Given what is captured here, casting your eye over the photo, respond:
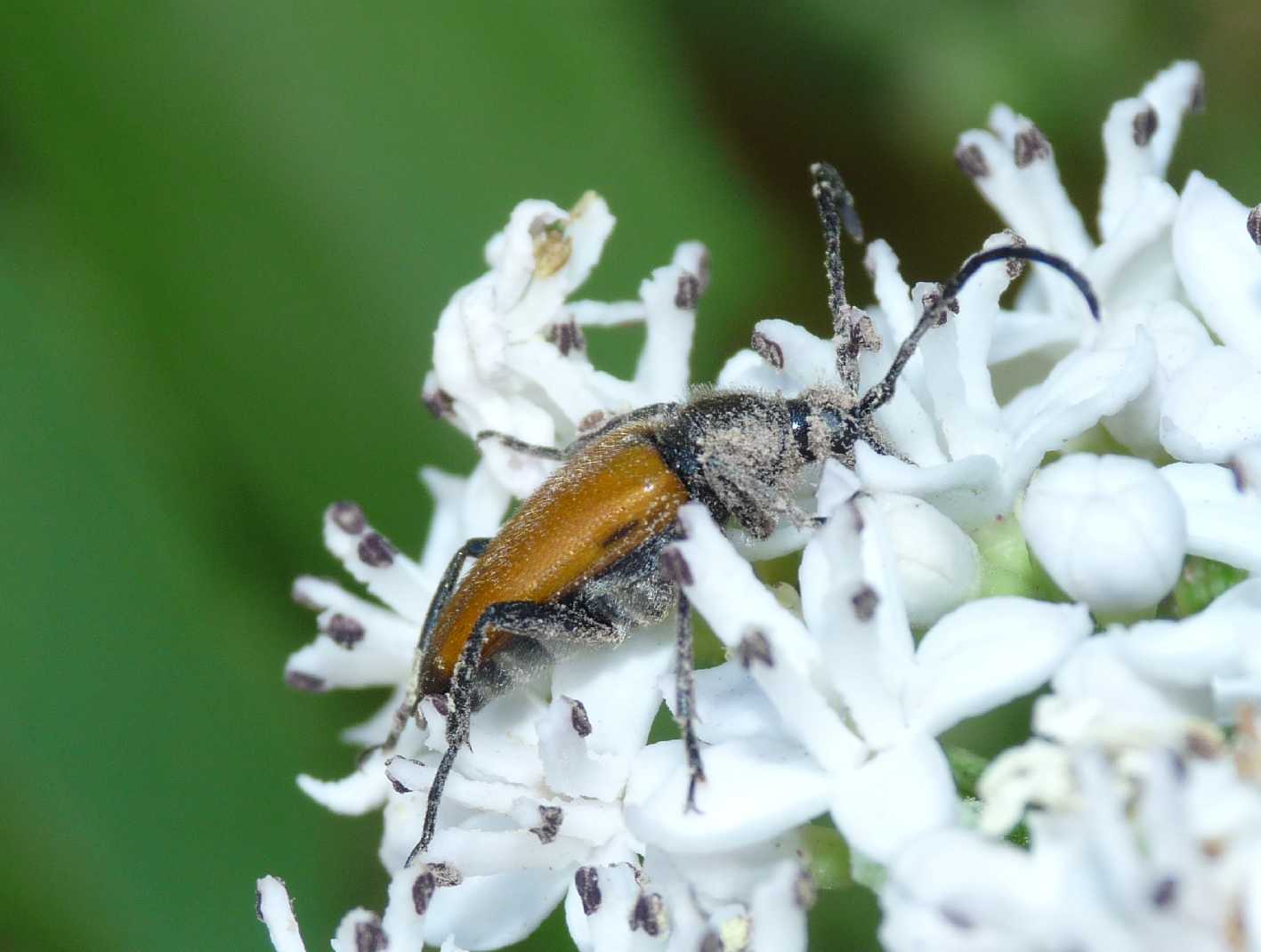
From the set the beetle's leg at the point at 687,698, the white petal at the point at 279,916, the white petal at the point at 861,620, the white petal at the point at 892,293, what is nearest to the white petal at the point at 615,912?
the beetle's leg at the point at 687,698

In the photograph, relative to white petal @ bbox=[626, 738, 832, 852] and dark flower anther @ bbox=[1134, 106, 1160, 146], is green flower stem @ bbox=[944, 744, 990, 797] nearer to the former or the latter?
white petal @ bbox=[626, 738, 832, 852]

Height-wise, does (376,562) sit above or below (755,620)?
above

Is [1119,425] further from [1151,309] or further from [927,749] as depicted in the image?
[927,749]

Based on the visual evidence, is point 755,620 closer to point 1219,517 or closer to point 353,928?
point 1219,517

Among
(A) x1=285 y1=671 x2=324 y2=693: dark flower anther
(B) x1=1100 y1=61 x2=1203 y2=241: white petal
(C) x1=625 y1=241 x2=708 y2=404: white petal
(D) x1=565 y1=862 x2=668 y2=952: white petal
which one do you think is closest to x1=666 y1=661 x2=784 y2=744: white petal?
(D) x1=565 y1=862 x2=668 y2=952: white petal

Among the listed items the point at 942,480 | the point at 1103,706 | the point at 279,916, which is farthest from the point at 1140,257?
the point at 279,916

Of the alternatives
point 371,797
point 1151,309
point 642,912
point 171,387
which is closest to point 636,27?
point 171,387

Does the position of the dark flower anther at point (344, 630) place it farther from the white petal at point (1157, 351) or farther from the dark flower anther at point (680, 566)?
the white petal at point (1157, 351)
